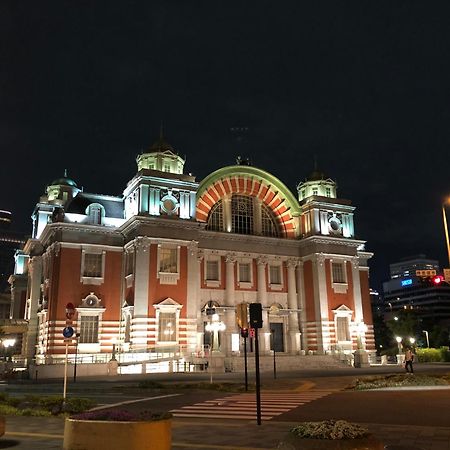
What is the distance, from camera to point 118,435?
7.59 meters

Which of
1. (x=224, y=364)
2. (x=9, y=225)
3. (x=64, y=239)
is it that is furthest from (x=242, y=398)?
(x=9, y=225)

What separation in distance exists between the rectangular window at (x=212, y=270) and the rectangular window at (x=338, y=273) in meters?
11.2

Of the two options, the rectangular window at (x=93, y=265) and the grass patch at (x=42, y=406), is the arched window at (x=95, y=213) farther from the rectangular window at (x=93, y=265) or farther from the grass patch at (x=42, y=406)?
the grass patch at (x=42, y=406)

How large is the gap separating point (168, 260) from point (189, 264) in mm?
1740

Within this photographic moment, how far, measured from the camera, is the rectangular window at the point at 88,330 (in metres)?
39.9

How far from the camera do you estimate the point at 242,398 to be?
60.4ft

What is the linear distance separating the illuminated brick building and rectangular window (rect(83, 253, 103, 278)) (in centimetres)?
8

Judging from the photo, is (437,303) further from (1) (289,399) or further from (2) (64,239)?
(1) (289,399)

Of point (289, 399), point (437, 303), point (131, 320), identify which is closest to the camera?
point (289, 399)

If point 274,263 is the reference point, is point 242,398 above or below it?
below

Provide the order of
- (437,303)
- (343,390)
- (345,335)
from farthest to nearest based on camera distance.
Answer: (437,303), (345,335), (343,390)

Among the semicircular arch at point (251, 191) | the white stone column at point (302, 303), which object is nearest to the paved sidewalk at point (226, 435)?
the semicircular arch at point (251, 191)

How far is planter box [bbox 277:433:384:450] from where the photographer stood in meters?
6.25

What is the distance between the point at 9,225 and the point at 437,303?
119146mm
